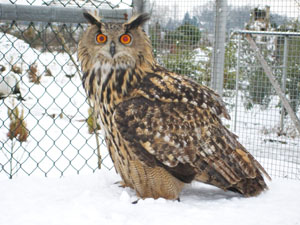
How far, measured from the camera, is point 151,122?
A: 238 centimetres

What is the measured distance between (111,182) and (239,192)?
0.95 metres

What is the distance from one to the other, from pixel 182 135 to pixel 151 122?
8.5 inches

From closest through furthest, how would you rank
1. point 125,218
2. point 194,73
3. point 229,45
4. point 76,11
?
point 125,218
point 76,11
point 194,73
point 229,45

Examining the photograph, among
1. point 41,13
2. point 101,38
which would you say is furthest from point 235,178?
point 41,13

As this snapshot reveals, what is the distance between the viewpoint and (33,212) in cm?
225

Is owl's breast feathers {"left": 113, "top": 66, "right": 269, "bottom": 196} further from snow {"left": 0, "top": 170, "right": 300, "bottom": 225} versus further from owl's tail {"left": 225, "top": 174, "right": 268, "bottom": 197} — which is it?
snow {"left": 0, "top": 170, "right": 300, "bottom": 225}

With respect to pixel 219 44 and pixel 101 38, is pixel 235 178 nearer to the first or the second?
pixel 101 38

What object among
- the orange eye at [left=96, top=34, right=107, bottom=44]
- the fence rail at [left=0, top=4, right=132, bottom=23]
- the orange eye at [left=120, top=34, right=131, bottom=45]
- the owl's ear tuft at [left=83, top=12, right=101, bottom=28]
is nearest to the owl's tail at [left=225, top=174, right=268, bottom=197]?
the orange eye at [left=120, top=34, right=131, bottom=45]

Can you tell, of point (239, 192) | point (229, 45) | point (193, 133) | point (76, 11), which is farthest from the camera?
point (229, 45)

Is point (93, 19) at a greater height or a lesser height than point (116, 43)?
greater

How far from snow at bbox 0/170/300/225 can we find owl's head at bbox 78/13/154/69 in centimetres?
88

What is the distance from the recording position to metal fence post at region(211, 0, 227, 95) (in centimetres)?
448

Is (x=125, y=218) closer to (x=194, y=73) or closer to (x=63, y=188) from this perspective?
(x=63, y=188)

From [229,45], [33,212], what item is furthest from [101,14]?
[229,45]
